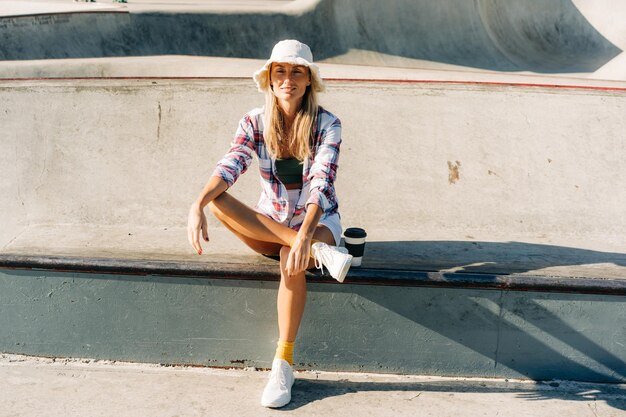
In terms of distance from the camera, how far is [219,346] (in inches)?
142

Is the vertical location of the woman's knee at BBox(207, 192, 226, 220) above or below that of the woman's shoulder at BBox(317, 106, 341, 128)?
below

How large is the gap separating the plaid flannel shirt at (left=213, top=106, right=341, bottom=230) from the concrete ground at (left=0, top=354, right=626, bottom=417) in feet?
3.00

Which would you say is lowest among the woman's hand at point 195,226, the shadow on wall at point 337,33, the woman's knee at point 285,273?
the woman's knee at point 285,273

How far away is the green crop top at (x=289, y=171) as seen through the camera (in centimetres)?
339

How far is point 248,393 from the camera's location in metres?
3.33

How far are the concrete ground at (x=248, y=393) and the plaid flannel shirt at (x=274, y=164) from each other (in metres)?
0.91

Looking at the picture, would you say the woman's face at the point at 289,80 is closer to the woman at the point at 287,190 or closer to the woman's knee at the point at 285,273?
the woman at the point at 287,190

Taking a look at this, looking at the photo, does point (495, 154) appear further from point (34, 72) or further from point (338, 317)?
point (34, 72)

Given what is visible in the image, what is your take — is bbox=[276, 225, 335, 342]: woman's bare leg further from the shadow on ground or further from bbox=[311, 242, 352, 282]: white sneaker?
the shadow on ground

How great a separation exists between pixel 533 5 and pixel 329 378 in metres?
11.3

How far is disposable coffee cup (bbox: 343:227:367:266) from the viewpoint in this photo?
322cm

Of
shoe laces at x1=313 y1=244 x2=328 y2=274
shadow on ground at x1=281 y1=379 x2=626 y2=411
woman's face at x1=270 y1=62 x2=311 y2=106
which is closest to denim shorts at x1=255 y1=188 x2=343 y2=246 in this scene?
shoe laces at x1=313 y1=244 x2=328 y2=274

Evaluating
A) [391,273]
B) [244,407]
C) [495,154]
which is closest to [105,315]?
[244,407]

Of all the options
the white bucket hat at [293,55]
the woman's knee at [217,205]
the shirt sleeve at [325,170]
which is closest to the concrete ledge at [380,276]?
the woman's knee at [217,205]
